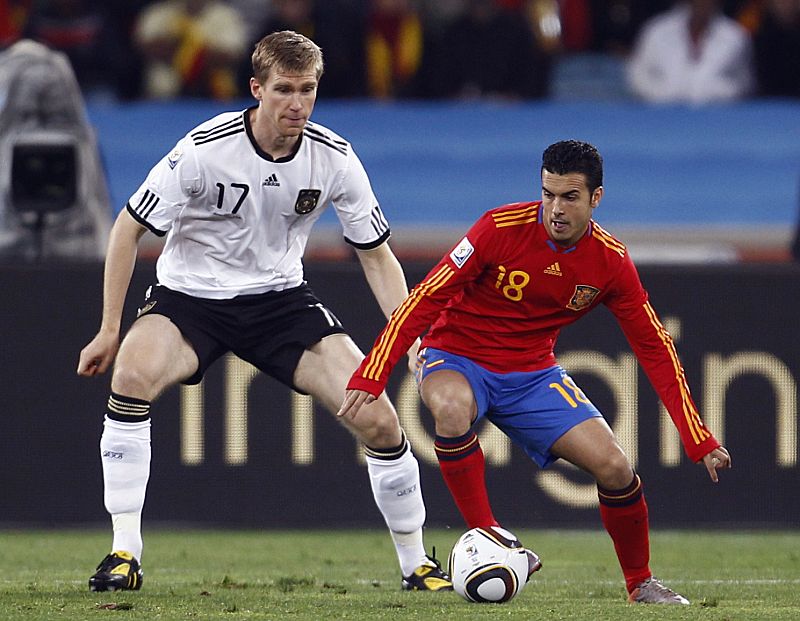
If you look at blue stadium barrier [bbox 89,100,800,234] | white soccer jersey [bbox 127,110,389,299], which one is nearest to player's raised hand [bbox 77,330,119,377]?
white soccer jersey [bbox 127,110,389,299]

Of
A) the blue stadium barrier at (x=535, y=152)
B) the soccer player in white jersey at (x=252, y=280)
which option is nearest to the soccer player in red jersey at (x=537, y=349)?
the soccer player in white jersey at (x=252, y=280)

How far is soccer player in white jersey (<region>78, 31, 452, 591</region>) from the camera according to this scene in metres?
6.12

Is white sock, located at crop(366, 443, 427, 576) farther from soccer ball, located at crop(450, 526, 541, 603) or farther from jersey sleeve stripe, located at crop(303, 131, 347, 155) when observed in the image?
jersey sleeve stripe, located at crop(303, 131, 347, 155)

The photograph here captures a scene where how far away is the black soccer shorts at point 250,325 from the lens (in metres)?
6.37

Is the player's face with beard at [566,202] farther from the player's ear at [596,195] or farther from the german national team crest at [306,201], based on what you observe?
the german national team crest at [306,201]

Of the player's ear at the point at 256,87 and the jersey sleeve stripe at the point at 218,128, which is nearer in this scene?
the player's ear at the point at 256,87

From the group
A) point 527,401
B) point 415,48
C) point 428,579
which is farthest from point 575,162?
Answer: point 415,48

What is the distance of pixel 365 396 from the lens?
5867 millimetres

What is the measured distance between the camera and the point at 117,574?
237 inches

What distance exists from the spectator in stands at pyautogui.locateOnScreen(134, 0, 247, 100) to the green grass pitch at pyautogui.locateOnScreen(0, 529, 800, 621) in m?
4.27

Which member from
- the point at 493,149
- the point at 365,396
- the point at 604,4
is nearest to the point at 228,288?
the point at 365,396

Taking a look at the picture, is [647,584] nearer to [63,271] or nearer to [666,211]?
[63,271]

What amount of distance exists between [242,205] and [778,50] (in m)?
6.83

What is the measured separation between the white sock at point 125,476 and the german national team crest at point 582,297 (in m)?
1.64
